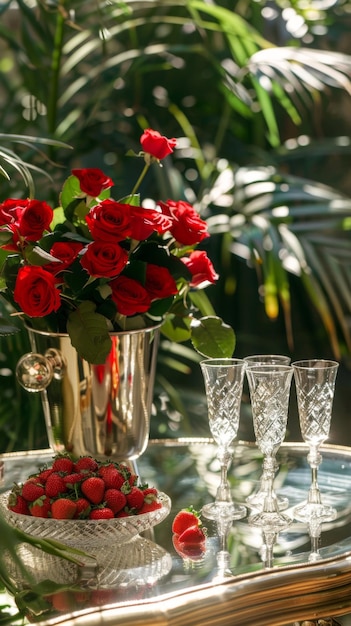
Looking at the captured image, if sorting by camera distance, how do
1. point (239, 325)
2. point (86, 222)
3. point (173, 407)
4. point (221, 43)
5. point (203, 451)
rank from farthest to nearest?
point (221, 43) → point (239, 325) → point (173, 407) → point (203, 451) → point (86, 222)

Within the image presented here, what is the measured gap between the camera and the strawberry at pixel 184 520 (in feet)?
3.86

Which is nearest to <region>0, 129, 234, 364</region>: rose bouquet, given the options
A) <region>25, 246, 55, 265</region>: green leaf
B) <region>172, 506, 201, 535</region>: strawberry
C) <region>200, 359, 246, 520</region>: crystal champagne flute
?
<region>25, 246, 55, 265</region>: green leaf

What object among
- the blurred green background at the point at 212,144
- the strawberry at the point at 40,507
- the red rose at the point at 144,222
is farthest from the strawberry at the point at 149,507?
the blurred green background at the point at 212,144

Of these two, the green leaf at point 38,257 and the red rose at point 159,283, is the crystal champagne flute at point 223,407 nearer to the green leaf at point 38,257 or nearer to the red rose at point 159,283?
the red rose at point 159,283

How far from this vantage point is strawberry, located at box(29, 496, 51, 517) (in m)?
1.13

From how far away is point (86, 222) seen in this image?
132 cm

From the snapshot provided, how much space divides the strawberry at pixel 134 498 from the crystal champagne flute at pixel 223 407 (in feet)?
0.44

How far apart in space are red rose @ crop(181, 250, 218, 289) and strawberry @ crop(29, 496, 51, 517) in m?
0.40

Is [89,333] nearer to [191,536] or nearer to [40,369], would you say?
[40,369]

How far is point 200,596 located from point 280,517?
0.27 metres

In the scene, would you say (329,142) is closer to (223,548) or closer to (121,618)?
(223,548)

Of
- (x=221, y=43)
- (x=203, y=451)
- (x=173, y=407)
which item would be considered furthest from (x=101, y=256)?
(x=221, y=43)

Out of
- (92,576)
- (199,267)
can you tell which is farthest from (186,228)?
(92,576)

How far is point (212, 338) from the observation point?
145cm
